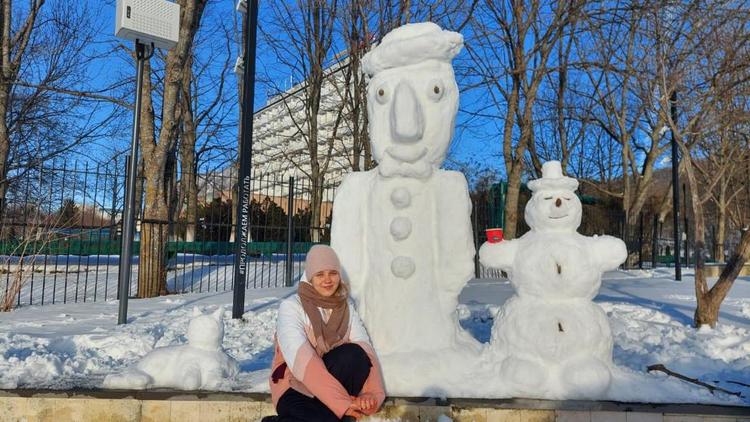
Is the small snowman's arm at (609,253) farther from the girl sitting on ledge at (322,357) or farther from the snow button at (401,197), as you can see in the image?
→ the girl sitting on ledge at (322,357)

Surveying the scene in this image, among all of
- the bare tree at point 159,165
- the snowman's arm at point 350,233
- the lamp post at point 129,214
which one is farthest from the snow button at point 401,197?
the bare tree at point 159,165

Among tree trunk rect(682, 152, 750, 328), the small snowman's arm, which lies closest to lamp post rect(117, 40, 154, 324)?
the small snowman's arm

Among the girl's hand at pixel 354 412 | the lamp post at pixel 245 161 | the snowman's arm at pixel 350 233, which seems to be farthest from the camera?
the lamp post at pixel 245 161

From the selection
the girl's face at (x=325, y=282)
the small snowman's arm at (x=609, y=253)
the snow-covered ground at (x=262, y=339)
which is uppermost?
the small snowman's arm at (x=609, y=253)

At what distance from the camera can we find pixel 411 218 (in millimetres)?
3668

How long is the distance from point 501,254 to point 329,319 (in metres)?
1.21

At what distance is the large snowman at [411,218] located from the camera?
3.60 m

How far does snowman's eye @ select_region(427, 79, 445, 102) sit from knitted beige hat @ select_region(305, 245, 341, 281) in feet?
4.16

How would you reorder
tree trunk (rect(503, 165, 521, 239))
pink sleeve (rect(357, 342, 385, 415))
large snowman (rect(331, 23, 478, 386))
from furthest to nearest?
tree trunk (rect(503, 165, 521, 239)) < large snowman (rect(331, 23, 478, 386)) < pink sleeve (rect(357, 342, 385, 415))

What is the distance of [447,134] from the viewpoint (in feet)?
12.2

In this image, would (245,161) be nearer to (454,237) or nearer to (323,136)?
(454,237)

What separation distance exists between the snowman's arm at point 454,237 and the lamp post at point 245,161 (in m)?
3.20

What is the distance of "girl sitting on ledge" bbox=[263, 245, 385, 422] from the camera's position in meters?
2.63

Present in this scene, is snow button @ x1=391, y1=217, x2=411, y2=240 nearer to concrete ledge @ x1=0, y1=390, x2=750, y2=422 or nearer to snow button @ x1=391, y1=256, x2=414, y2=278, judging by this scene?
snow button @ x1=391, y1=256, x2=414, y2=278
